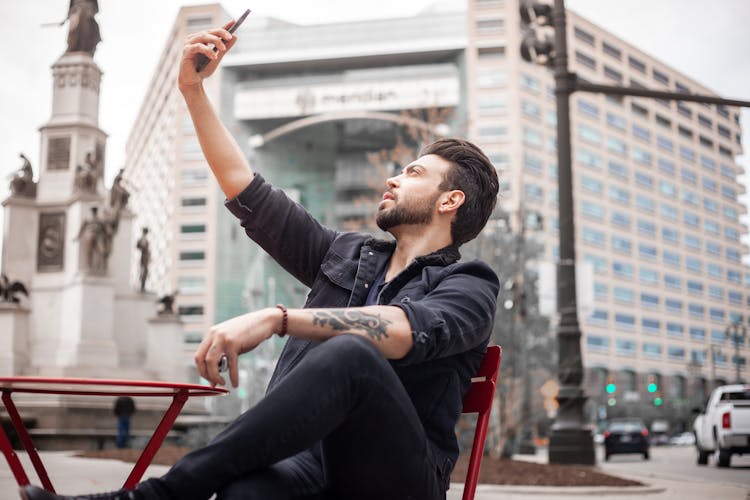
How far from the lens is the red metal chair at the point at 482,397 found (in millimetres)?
2604

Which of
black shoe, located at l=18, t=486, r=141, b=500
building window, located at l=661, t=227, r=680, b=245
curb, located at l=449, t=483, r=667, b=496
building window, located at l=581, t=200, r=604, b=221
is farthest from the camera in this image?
→ building window, located at l=661, t=227, r=680, b=245

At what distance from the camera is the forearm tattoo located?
7.34ft

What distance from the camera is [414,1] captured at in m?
88.2

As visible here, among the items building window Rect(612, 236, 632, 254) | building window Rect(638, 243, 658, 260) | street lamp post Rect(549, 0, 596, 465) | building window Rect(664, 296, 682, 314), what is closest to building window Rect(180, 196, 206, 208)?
building window Rect(612, 236, 632, 254)

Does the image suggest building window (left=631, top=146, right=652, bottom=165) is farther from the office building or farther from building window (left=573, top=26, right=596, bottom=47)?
building window (left=573, top=26, right=596, bottom=47)

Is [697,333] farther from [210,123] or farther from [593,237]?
[210,123]

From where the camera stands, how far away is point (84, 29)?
2039 centimetres

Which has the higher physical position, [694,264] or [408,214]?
[694,264]

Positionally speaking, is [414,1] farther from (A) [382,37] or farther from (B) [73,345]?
(B) [73,345]

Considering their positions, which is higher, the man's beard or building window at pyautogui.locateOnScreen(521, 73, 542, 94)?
building window at pyautogui.locateOnScreen(521, 73, 542, 94)

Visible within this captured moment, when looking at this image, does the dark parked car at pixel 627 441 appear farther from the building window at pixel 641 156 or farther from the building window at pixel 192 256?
the building window at pixel 641 156

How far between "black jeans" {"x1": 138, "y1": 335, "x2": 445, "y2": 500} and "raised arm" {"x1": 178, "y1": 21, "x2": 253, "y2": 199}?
91 centimetres

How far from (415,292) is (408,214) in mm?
343

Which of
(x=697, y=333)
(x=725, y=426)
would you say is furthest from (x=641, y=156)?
(x=725, y=426)
